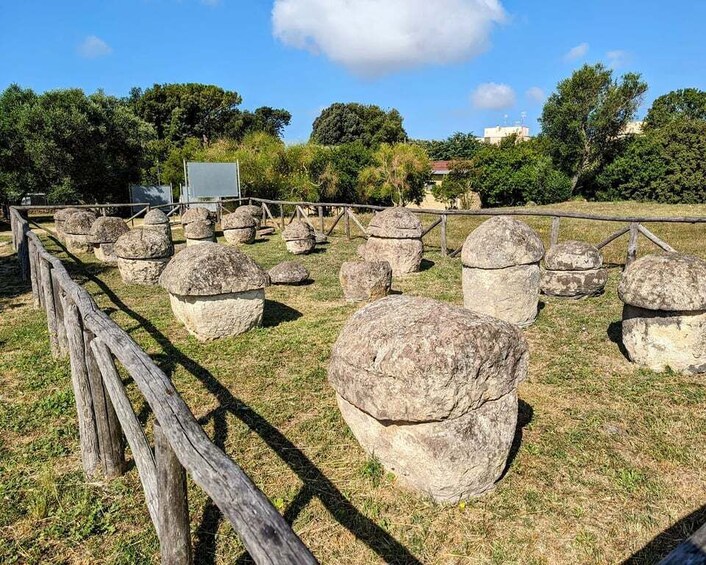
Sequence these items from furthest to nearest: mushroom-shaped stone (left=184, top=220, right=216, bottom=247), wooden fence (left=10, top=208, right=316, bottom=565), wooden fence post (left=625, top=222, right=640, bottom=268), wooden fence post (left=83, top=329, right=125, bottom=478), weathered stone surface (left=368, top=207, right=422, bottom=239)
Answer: mushroom-shaped stone (left=184, top=220, right=216, bottom=247), weathered stone surface (left=368, top=207, right=422, bottom=239), wooden fence post (left=625, top=222, right=640, bottom=268), wooden fence post (left=83, top=329, right=125, bottom=478), wooden fence (left=10, top=208, right=316, bottom=565)

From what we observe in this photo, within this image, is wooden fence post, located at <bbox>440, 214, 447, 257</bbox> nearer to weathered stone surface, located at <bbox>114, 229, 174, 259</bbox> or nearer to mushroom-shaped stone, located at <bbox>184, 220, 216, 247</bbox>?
mushroom-shaped stone, located at <bbox>184, 220, 216, 247</bbox>

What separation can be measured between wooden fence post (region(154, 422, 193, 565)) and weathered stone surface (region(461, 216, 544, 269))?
598 cm

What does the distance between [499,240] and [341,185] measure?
31.8 metres

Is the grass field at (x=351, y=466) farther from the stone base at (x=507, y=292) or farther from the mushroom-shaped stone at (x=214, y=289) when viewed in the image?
the stone base at (x=507, y=292)

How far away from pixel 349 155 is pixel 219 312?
3410 cm

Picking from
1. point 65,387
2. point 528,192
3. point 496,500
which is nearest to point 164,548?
point 496,500

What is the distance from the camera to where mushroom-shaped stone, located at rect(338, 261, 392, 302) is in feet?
31.8

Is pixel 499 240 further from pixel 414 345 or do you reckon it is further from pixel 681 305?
pixel 414 345

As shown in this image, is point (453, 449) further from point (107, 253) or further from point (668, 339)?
point (107, 253)

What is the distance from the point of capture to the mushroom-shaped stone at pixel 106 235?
575 inches

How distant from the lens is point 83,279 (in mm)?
12344

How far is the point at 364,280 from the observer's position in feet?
31.8

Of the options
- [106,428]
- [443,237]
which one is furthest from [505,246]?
[443,237]

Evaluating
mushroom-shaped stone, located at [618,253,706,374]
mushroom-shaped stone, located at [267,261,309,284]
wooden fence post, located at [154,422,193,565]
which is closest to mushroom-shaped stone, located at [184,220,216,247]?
mushroom-shaped stone, located at [267,261,309,284]
